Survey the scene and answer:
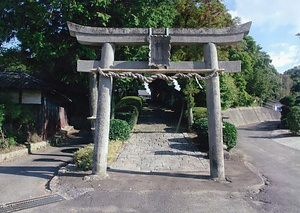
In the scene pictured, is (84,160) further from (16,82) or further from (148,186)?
(16,82)

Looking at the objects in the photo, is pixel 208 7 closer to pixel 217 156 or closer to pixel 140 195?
pixel 217 156

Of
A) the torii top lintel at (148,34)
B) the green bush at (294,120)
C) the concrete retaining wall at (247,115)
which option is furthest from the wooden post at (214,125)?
the concrete retaining wall at (247,115)

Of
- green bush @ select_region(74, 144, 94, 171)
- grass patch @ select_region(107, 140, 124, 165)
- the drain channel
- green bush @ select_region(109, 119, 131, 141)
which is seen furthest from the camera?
green bush @ select_region(109, 119, 131, 141)

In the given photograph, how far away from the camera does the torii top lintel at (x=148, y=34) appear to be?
686 cm

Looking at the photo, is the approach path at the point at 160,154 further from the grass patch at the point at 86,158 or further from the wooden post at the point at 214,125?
the wooden post at the point at 214,125

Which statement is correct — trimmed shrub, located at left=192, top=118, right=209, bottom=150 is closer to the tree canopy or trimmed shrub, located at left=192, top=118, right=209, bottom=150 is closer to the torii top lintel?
the tree canopy

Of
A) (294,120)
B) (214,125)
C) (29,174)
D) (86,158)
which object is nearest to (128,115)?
(86,158)

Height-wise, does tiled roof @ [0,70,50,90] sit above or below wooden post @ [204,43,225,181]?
above

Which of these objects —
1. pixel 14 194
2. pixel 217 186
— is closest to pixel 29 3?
pixel 14 194

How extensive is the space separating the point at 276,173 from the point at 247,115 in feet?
69.8

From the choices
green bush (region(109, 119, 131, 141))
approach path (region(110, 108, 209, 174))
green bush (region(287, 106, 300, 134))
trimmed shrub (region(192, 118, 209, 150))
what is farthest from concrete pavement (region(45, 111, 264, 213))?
green bush (region(287, 106, 300, 134))

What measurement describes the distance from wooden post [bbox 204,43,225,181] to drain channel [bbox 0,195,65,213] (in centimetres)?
392

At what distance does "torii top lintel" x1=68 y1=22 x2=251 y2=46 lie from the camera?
22.5 ft

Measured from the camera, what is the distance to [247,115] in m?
27.7
